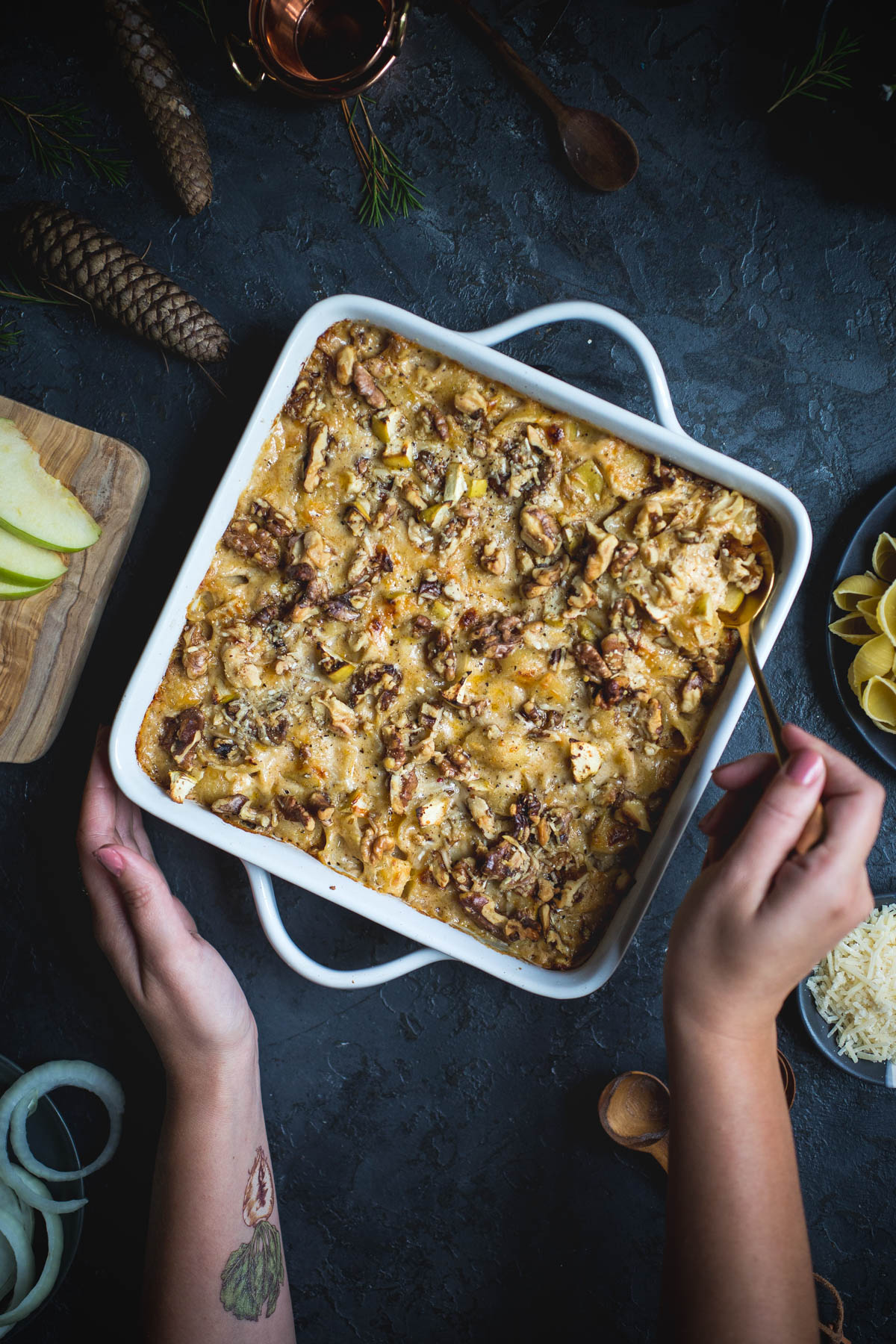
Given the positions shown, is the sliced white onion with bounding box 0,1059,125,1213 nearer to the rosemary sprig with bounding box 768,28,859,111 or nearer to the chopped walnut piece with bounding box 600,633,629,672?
the chopped walnut piece with bounding box 600,633,629,672

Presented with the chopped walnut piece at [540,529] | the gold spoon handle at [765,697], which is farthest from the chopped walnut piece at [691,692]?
the chopped walnut piece at [540,529]

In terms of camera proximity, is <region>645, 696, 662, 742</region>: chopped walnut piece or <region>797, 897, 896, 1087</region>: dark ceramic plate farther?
<region>797, 897, 896, 1087</region>: dark ceramic plate

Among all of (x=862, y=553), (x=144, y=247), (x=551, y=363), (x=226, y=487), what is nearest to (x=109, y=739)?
(x=226, y=487)

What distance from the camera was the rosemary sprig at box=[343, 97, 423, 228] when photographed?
220cm

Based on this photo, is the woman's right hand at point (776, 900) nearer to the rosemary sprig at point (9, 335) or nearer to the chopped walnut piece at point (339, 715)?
the chopped walnut piece at point (339, 715)

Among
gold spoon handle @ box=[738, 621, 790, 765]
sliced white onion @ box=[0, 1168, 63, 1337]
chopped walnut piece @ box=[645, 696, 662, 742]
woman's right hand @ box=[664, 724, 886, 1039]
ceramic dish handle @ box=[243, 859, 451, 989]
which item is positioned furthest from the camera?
sliced white onion @ box=[0, 1168, 63, 1337]

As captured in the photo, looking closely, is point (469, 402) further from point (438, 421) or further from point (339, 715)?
point (339, 715)

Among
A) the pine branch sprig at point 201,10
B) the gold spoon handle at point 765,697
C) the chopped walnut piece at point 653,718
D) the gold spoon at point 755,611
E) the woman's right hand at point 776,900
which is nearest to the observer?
the woman's right hand at point 776,900

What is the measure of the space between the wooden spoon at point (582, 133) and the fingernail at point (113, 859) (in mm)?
2114

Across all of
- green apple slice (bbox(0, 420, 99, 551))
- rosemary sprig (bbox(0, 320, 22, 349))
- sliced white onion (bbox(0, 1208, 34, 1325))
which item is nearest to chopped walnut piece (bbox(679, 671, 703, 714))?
green apple slice (bbox(0, 420, 99, 551))

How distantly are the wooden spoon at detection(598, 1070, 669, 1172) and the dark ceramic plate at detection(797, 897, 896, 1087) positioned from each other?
419 millimetres

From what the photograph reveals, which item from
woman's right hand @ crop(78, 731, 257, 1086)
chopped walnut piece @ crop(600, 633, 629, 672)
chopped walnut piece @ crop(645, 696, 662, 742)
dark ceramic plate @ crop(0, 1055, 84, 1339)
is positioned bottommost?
dark ceramic plate @ crop(0, 1055, 84, 1339)

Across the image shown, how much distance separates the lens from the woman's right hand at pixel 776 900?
1555 millimetres

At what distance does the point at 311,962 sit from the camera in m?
2.09
